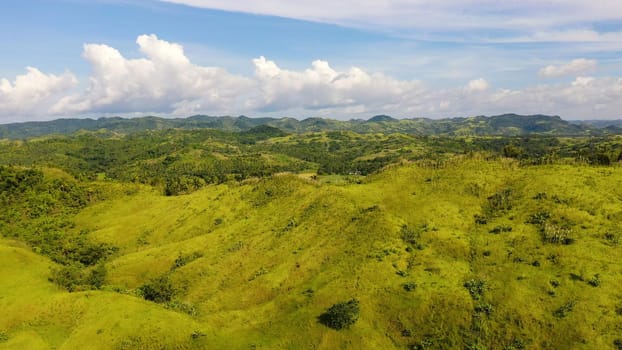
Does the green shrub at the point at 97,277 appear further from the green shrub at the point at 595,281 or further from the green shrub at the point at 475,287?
the green shrub at the point at 595,281

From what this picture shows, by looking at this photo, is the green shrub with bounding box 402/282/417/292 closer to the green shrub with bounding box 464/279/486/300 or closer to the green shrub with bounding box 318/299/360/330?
the green shrub with bounding box 464/279/486/300

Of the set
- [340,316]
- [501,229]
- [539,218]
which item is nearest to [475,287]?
[501,229]

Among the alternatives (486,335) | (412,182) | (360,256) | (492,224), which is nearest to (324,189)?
(412,182)

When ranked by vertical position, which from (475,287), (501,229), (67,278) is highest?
(501,229)

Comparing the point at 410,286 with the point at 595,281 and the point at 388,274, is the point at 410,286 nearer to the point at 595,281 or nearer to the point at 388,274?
the point at 388,274

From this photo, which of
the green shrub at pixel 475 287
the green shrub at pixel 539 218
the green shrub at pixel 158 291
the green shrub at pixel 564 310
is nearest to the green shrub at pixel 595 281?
the green shrub at pixel 564 310

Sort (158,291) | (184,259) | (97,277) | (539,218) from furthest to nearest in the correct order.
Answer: (184,259) < (97,277) < (158,291) < (539,218)
